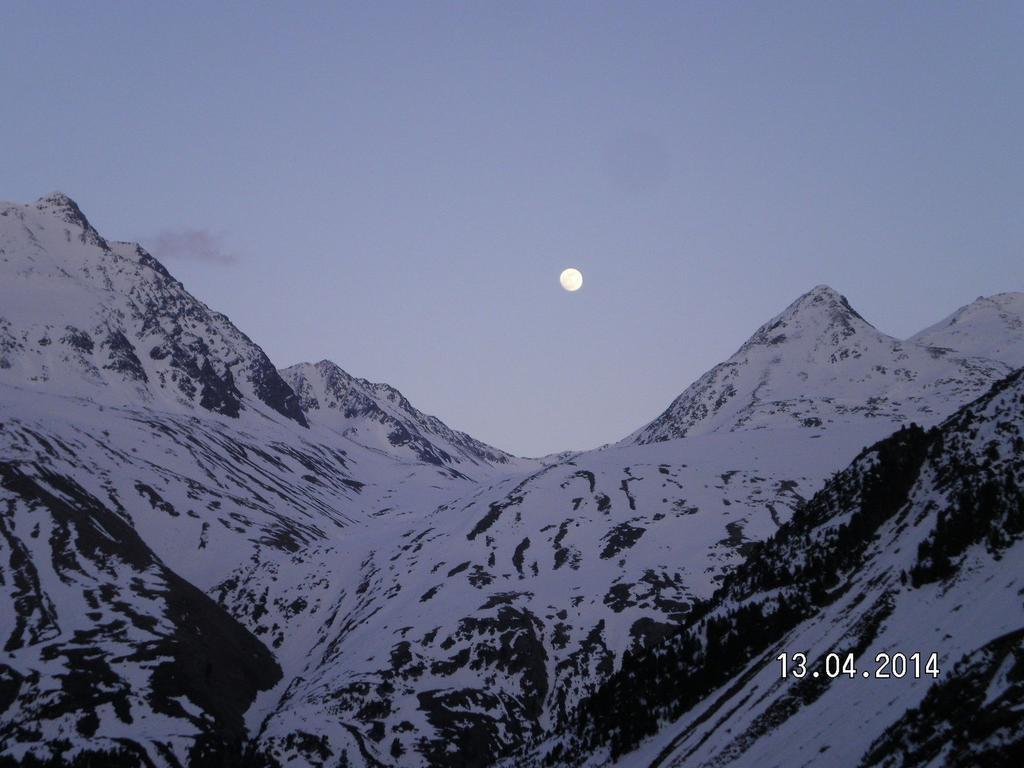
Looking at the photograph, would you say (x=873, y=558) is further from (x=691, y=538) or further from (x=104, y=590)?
(x=104, y=590)

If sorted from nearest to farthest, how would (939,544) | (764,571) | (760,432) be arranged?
(939,544) → (764,571) → (760,432)

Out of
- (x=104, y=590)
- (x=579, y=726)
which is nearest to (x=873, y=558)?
(x=579, y=726)

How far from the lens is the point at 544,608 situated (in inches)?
4422

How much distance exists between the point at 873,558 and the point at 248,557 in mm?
132707

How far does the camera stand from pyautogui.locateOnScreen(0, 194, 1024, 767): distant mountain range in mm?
28859

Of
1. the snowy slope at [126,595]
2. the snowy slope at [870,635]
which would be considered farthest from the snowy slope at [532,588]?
the snowy slope at [870,635]

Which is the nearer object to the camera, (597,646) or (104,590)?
(597,646)

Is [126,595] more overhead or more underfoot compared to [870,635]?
more overhead

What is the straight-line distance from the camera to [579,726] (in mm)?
48156
